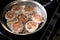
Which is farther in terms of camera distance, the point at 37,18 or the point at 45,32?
the point at 37,18

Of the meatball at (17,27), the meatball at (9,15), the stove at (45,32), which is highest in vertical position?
the meatball at (9,15)

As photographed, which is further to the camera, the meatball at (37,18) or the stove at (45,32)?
the meatball at (37,18)

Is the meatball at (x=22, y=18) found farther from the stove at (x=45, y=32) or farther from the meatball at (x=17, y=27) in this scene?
the stove at (x=45, y=32)

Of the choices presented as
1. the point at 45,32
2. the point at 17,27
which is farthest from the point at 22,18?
the point at 45,32

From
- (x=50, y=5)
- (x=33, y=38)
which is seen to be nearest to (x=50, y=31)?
(x=33, y=38)

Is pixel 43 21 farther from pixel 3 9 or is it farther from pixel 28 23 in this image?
pixel 3 9

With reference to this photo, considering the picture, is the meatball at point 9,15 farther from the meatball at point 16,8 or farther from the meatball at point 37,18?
the meatball at point 37,18

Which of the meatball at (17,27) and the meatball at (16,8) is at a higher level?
the meatball at (16,8)

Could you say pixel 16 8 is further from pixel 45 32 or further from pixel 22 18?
pixel 45 32

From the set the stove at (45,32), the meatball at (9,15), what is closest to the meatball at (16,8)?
the meatball at (9,15)

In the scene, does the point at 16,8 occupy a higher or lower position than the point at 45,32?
higher

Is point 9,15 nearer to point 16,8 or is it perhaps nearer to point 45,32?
point 16,8
